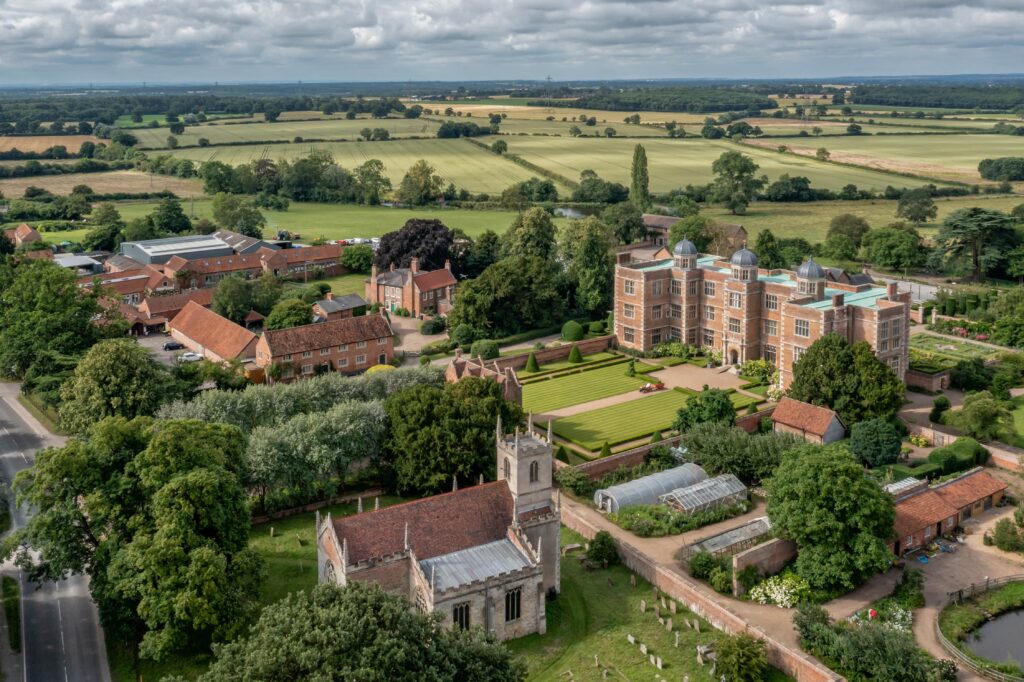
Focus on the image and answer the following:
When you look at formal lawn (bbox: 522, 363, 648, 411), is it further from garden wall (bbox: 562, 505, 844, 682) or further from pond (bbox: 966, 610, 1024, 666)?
pond (bbox: 966, 610, 1024, 666)

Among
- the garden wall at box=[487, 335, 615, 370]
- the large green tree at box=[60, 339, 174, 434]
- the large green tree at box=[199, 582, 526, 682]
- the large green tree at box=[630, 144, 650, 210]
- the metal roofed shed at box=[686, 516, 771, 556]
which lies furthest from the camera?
the large green tree at box=[630, 144, 650, 210]

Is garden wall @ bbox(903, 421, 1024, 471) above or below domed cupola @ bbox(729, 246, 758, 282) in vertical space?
below

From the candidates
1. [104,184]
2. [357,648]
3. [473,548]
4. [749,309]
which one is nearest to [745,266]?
→ [749,309]

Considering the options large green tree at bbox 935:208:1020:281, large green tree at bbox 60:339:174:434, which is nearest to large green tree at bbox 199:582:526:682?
large green tree at bbox 60:339:174:434

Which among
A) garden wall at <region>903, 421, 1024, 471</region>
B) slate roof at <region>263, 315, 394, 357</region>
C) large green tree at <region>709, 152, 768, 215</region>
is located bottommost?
garden wall at <region>903, 421, 1024, 471</region>

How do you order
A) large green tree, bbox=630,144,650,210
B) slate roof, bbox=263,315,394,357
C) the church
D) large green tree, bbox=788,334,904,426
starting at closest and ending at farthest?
the church
large green tree, bbox=788,334,904,426
slate roof, bbox=263,315,394,357
large green tree, bbox=630,144,650,210

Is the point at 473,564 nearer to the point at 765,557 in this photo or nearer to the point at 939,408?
the point at 765,557
